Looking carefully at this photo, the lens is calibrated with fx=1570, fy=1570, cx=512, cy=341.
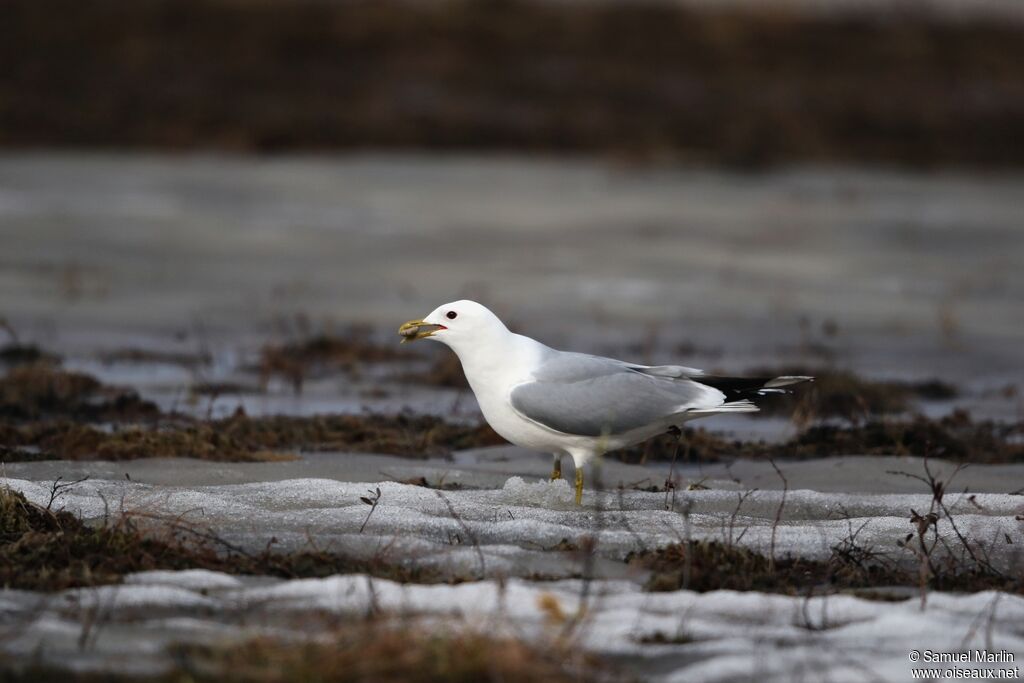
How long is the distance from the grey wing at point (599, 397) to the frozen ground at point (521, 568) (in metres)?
0.31

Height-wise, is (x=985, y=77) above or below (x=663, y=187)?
above

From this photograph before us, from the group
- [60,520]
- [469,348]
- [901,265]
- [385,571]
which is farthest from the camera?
[901,265]

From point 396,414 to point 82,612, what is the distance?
4.24m

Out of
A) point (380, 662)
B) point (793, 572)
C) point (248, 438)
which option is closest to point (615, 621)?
point (380, 662)

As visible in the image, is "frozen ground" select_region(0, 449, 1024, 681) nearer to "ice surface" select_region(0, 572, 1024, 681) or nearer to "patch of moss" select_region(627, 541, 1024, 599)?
"ice surface" select_region(0, 572, 1024, 681)

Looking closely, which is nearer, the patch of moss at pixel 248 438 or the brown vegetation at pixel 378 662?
the brown vegetation at pixel 378 662

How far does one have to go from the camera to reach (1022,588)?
5.28 meters

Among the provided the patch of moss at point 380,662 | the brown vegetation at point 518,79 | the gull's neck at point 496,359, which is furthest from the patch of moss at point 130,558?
the brown vegetation at point 518,79

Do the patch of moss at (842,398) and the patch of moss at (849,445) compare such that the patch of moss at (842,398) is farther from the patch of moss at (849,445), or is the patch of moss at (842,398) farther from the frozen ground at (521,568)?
the frozen ground at (521,568)

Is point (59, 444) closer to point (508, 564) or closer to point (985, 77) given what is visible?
point (508, 564)

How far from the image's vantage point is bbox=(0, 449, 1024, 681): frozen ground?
4.50m

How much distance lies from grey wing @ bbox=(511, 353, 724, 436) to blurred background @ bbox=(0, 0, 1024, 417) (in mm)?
4056

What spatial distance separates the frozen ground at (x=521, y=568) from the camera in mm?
4500

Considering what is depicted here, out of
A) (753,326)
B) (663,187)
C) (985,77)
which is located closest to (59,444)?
(753,326)
